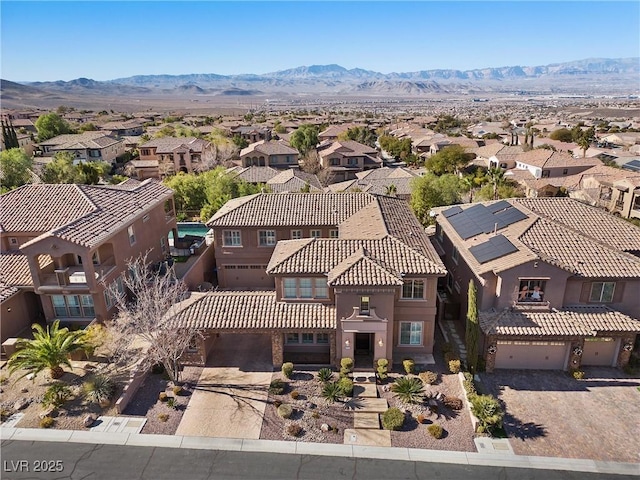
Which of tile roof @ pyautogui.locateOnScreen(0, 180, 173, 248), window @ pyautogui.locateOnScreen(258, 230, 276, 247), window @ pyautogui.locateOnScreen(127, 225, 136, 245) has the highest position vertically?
tile roof @ pyautogui.locateOnScreen(0, 180, 173, 248)

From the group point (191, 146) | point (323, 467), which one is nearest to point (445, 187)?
point (323, 467)

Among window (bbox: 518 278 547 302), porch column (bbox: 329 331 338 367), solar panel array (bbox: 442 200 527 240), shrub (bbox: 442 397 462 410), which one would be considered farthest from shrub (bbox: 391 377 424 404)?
solar panel array (bbox: 442 200 527 240)

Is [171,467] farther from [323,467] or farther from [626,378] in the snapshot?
[626,378]

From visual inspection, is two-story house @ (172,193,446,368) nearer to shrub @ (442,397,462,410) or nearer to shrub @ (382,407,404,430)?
shrub @ (442,397,462,410)

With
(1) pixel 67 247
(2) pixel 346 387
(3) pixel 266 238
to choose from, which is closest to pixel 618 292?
(2) pixel 346 387

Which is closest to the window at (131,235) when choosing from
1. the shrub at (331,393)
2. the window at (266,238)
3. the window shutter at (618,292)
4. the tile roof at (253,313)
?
the tile roof at (253,313)

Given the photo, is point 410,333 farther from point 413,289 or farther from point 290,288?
point 290,288
